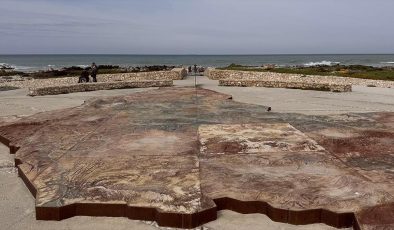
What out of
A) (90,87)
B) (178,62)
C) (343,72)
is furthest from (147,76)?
(178,62)

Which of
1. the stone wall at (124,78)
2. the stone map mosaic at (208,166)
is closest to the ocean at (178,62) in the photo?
the stone wall at (124,78)

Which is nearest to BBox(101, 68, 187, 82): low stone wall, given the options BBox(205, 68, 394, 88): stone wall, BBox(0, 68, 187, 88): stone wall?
BBox(0, 68, 187, 88): stone wall

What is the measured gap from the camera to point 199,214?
4051mm

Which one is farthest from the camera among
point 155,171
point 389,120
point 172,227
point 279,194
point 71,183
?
point 389,120

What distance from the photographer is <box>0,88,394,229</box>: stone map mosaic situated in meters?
4.17

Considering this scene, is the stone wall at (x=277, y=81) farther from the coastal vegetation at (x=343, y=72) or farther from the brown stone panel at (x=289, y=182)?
the brown stone panel at (x=289, y=182)

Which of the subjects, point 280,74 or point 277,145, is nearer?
point 277,145

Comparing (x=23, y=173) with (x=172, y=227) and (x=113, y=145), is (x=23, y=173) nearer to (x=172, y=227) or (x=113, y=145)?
(x=113, y=145)

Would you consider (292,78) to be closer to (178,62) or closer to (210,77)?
(210,77)

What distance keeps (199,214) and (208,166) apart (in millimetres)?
1330

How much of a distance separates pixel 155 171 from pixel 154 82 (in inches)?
586

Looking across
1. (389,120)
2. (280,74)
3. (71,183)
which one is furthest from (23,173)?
(280,74)

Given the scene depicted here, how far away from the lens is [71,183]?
4.80m

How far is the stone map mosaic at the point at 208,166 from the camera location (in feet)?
13.7
